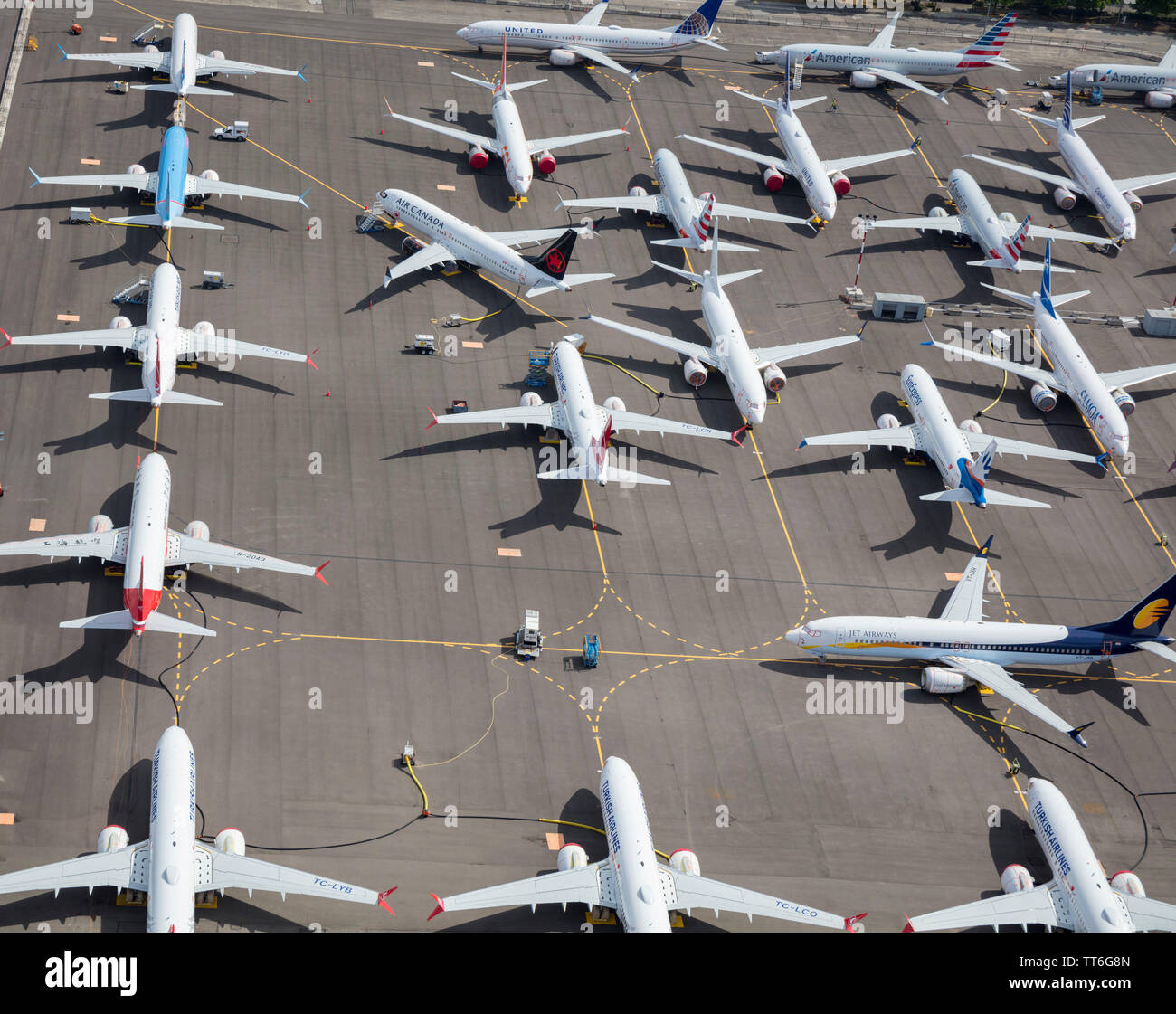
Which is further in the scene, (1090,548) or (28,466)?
(1090,548)

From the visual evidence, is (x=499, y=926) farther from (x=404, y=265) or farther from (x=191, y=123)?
(x=191, y=123)

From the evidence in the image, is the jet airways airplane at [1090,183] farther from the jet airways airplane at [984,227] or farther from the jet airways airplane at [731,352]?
the jet airways airplane at [731,352]

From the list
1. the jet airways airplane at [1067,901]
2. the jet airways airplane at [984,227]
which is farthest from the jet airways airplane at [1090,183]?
the jet airways airplane at [1067,901]

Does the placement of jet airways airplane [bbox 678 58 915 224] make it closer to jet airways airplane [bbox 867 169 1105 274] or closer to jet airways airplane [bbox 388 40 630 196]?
jet airways airplane [bbox 867 169 1105 274]

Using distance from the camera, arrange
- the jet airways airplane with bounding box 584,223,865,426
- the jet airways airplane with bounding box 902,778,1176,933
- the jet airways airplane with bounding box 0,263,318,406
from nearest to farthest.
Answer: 1. the jet airways airplane with bounding box 902,778,1176,933
2. the jet airways airplane with bounding box 0,263,318,406
3. the jet airways airplane with bounding box 584,223,865,426

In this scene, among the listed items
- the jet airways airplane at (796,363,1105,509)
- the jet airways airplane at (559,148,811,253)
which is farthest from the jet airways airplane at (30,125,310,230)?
the jet airways airplane at (796,363,1105,509)

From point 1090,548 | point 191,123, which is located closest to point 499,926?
point 1090,548
